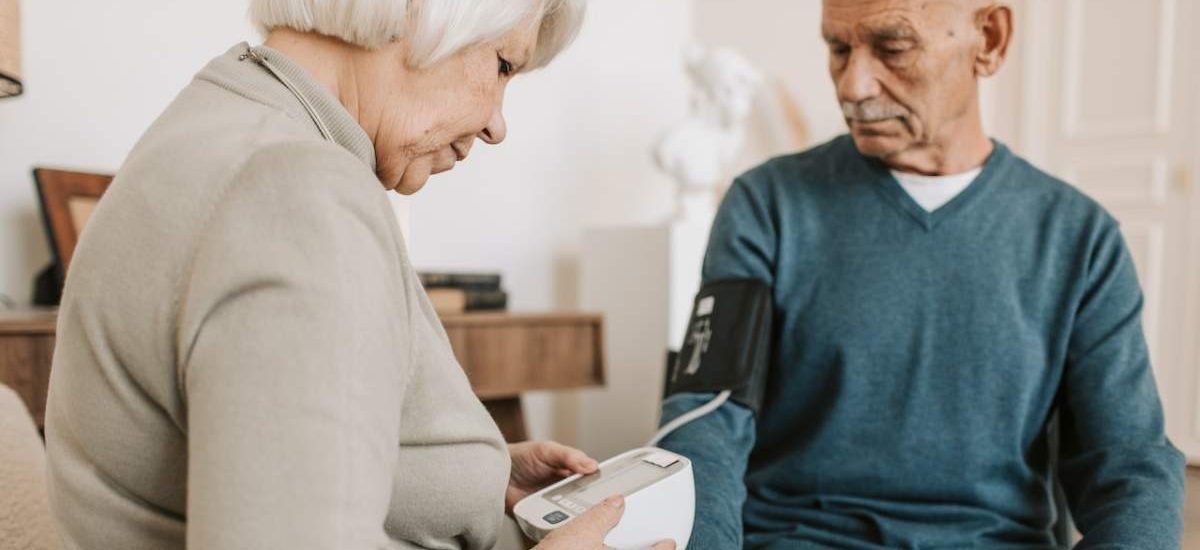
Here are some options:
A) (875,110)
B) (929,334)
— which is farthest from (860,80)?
(929,334)

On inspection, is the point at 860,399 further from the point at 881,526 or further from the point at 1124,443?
the point at 1124,443

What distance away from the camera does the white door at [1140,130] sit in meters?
2.61

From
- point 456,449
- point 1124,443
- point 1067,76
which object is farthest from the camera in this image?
point 1067,76

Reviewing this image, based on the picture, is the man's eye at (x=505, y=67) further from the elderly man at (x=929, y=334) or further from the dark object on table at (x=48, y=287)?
the dark object on table at (x=48, y=287)

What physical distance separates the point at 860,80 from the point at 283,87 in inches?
28.1

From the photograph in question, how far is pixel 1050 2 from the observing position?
283 centimetres

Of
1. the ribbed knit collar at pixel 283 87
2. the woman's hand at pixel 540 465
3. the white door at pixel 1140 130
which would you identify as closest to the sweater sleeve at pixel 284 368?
the ribbed knit collar at pixel 283 87

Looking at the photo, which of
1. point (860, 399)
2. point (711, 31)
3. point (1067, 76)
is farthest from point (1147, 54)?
point (860, 399)

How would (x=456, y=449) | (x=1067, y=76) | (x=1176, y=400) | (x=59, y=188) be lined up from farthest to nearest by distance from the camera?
(x=1067, y=76) < (x=1176, y=400) < (x=59, y=188) < (x=456, y=449)

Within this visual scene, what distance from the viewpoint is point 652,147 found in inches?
90.0

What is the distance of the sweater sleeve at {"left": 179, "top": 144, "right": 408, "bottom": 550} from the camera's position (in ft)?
1.33

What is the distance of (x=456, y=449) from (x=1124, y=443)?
2.52 ft

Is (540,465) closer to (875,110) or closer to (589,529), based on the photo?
(589,529)

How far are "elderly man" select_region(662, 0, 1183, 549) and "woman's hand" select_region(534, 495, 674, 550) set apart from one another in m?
0.32
